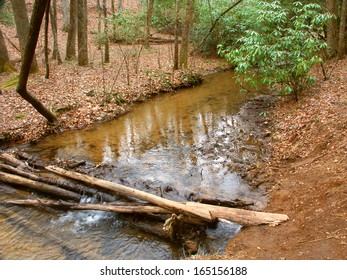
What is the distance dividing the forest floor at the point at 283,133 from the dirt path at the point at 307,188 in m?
0.01

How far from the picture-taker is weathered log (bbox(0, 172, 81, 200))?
6277 millimetres

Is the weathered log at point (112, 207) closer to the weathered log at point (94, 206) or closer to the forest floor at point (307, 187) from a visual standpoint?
the weathered log at point (94, 206)

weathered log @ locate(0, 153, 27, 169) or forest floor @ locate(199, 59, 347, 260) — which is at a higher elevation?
forest floor @ locate(199, 59, 347, 260)

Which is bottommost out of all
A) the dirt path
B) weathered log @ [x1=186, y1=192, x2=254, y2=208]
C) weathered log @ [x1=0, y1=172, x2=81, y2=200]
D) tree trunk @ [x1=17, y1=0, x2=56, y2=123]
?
weathered log @ [x1=0, y1=172, x2=81, y2=200]

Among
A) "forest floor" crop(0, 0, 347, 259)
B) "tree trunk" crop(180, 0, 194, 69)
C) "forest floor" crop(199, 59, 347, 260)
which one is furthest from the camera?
"tree trunk" crop(180, 0, 194, 69)

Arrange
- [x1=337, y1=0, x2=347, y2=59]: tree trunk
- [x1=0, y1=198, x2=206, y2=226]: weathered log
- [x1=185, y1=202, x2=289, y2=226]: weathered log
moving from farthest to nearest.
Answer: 1. [x1=337, y1=0, x2=347, y2=59]: tree trunk
2. [x1=0, y1=198, x2=206, y2=226]: weathered log
3. [x1=185, y1=202, x2=289, y2=226]: weathered log

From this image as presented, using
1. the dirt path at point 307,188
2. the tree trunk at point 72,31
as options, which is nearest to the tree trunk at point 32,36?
the dirt path at point 307,188

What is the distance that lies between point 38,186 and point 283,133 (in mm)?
6549

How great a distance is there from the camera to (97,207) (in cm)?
568

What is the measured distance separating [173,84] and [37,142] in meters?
7.88

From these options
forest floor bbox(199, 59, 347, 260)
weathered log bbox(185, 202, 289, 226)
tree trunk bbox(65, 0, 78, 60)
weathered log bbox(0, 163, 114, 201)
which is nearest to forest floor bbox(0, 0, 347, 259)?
forest floor bbox(199, 59, 347, 260)

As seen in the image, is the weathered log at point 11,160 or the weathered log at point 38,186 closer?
the weathered log at point 38,186

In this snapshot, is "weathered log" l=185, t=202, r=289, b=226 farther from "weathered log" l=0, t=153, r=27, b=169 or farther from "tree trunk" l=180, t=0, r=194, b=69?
"tree trunk" l=180, t=0, r=194, b=69

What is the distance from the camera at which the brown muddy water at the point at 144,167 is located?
16.5ft
